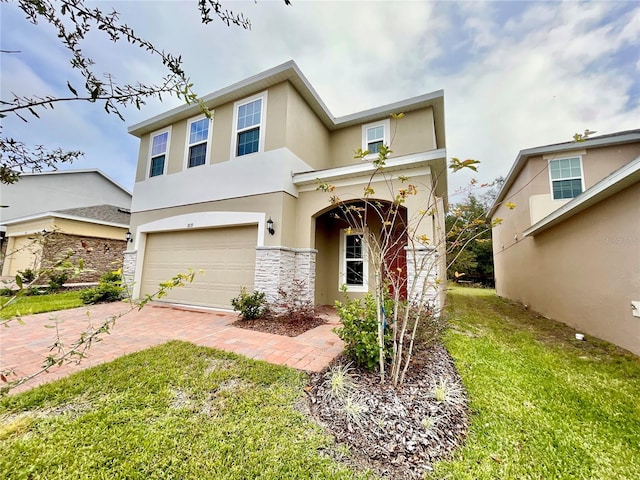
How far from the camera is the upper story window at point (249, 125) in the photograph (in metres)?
7.58

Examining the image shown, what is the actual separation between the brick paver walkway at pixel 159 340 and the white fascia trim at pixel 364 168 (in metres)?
3.19

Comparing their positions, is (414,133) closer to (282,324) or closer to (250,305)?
(282,324)

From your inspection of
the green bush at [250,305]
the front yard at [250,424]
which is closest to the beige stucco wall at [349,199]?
the green bush at [250,305]

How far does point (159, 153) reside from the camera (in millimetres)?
9383

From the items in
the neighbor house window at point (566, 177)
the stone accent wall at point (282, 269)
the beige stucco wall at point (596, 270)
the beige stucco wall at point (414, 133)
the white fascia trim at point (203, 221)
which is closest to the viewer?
the beige stucco wall at point (596, 270)

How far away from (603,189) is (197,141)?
10295 millimetres

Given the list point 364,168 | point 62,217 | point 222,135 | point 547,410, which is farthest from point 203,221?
point 62,217

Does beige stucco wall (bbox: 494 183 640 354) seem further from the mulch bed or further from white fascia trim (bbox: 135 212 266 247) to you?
white fascia trim (bbox: 135 212 266 247)

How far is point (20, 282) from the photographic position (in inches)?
46.7

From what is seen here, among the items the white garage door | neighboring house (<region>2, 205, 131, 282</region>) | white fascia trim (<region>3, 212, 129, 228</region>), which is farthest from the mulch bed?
white fascia trim (<region>3, 212, 129, 228</region>)

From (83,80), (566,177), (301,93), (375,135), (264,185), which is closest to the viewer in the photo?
(83,80)

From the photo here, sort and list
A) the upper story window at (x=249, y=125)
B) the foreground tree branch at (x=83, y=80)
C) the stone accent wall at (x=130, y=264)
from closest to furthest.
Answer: the foreground tree branch at (x=83, y=80) < the upper story window at (x=249, y=125) < the stone accent wall at (x=130, y=264)

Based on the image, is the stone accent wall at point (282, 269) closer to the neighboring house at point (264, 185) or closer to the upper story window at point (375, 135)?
the neighboring house at point (264, 185)

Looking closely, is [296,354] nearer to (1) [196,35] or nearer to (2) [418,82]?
(1) [196,35]
